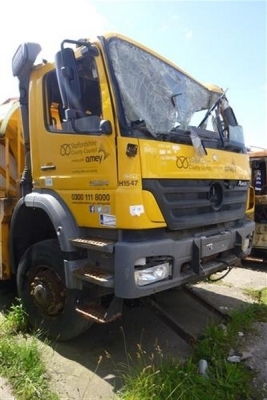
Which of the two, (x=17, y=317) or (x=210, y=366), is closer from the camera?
(x=210, y=366)

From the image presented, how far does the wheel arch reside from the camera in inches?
124

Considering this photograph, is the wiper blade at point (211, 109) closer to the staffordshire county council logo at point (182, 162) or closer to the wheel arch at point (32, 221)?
the staffordshire county council logo at point (182, 162)

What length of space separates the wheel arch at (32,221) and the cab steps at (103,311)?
0.76 metres

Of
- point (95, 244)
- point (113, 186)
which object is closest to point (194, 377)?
point (95, 244)

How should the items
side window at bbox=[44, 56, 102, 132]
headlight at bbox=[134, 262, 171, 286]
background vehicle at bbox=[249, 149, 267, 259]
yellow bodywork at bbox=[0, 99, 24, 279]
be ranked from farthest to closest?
1. background vehicle at bbox=[249, 149, 267, 259]
2. yellow bodywork at bbox=[0, 99, 24, 279]
3. side window at bbox=[44, 56, 102, 132]
4. headlight at bbox=[134, 262, 171, 286]

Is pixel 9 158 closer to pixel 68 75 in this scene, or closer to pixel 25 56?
pixel 25 56

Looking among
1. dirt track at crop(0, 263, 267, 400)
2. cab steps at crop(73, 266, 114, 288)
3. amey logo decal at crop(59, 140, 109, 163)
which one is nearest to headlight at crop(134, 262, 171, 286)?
cab steps at crop(73, 266, 114, 288)

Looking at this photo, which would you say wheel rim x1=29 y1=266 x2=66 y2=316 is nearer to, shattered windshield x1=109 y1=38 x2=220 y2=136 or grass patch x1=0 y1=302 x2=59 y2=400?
grass patch x1=0 y1=302 x2=59 y2=400

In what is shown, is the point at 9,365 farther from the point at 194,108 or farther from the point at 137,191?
the point at 194,108

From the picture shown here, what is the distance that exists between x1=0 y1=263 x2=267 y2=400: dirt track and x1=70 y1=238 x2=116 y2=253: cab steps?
961 mm

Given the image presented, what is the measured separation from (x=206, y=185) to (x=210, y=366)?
1.52 metres

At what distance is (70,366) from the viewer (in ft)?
9.71

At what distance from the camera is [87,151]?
289 centimetres

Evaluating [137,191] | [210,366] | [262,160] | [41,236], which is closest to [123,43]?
[137,191]
